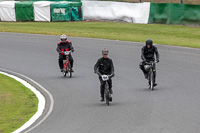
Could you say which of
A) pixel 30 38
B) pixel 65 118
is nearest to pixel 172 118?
pixel 65 118

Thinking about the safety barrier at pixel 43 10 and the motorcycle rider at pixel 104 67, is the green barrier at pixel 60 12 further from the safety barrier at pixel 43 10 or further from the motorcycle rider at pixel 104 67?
the motorcycle rider at pixel 104 67

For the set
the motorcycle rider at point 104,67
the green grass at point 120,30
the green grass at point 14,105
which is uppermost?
the motorcycle rider at point 104,67

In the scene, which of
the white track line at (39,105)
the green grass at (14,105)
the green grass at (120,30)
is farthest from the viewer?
the green grass at (120,30)

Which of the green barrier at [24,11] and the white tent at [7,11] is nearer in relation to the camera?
the green barrier at [24,11]

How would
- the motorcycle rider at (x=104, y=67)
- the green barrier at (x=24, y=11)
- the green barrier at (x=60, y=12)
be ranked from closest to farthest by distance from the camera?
the motorcycle rider at (x=104, y=67) < the green barrier at (x=60, y=12) < the green barrier at (x=24, y=11)

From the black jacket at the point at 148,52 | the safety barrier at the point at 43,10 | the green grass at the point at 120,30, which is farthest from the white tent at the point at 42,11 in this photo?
the black jacket at the point at 148,52

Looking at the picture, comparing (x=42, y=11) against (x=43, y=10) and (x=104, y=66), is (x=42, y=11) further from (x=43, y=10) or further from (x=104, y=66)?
(x=104, y=66)

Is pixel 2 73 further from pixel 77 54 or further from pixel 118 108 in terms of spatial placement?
pixel 118 108

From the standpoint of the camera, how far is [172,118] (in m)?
12.0

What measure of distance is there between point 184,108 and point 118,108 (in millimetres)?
1739

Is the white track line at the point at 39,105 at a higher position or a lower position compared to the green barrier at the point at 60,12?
lower

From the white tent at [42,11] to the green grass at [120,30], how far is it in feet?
5.38

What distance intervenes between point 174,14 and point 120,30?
4.47 meters

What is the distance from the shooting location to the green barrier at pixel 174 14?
37.3 m
